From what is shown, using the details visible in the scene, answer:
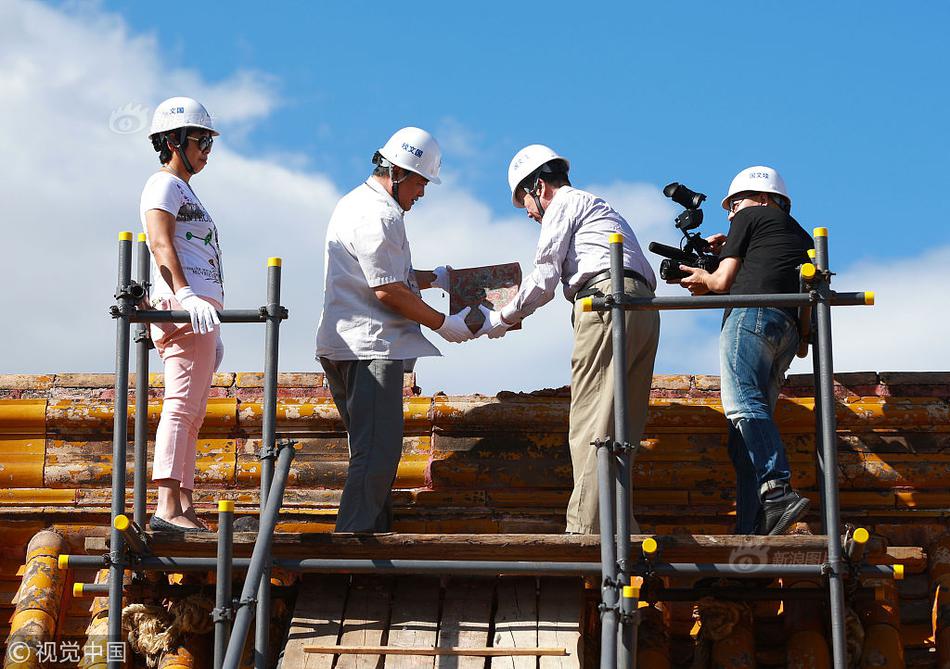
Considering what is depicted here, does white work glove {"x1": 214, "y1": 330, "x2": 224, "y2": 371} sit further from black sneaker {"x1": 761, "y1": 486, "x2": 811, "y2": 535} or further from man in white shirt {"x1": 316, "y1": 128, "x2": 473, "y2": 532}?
black sneaker {"x1": 761, "y1": 486, "x2": 811, "y2": 535}

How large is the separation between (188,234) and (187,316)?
0.60 metres

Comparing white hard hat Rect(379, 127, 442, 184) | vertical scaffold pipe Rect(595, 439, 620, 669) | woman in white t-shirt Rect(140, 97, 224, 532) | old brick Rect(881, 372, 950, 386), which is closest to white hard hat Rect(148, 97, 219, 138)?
woman in white t-shirt Rect(140, 97, 224, 532)

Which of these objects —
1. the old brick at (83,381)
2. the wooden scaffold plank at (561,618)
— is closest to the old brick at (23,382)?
the old brick at (83,381)

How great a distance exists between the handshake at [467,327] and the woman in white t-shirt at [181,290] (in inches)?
43.2

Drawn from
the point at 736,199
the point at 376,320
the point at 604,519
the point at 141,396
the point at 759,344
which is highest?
the point at 736,199

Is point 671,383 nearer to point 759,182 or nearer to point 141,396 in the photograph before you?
point 759,182

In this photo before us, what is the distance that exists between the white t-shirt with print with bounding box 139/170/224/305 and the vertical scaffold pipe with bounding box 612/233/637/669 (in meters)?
1.89

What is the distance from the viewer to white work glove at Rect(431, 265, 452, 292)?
7.95m

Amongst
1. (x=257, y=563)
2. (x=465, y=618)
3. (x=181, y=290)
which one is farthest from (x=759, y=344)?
(x=181, y=290)

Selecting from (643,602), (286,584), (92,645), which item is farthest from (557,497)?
(92,645)

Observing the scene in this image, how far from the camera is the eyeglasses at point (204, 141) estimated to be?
725cm

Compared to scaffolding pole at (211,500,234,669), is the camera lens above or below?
above

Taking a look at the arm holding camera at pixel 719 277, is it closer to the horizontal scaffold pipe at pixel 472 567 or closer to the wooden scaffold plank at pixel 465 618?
the horizontal scaffold pipe at pixel 472 567

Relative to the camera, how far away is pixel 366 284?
7.27 metres
